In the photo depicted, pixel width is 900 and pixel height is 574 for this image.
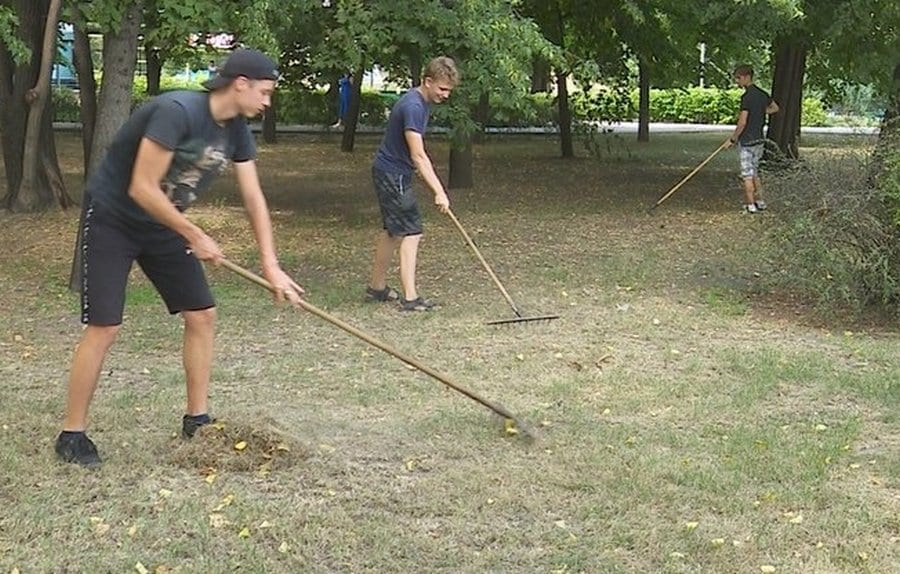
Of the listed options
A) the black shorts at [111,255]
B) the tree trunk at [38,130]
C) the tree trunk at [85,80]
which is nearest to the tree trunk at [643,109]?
the tree trunk at [85,80]

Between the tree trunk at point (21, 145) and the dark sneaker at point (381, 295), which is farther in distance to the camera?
the tree trunk at point (21, 145)

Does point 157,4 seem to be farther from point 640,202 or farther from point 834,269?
point 640,202

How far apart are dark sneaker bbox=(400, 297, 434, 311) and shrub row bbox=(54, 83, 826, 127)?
6.82 feet

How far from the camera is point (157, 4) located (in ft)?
25.0

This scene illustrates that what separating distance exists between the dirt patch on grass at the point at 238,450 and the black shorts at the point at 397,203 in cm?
304

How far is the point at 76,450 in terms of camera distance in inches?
181

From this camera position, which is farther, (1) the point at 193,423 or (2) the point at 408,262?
(2) the point at 408,262

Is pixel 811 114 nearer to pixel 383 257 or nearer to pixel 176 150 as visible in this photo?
pixel 383 257

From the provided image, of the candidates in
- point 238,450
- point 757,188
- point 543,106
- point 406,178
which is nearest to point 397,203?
point 406,178

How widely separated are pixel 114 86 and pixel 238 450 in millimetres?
4292

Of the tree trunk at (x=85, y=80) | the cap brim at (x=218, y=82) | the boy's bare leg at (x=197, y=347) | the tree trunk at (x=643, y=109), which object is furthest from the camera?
the tree trunk at (x=643, y=109)

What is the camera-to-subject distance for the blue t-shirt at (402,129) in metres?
7.52

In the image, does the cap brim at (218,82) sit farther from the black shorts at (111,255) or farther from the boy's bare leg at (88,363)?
the boy's bare leg at (88,363)

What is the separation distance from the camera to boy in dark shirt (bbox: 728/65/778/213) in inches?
499
